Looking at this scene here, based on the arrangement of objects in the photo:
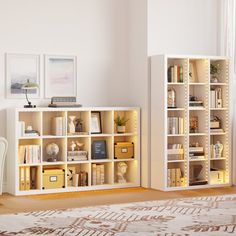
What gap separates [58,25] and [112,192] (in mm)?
2397

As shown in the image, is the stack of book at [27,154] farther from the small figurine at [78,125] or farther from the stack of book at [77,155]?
the small figurine at [78,125]

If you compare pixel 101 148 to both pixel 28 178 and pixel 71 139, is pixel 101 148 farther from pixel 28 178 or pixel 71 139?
pixel 28 178

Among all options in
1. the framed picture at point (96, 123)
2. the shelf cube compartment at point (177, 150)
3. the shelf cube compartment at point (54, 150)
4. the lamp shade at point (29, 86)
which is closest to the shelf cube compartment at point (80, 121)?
the framed picture at point (96, 123)

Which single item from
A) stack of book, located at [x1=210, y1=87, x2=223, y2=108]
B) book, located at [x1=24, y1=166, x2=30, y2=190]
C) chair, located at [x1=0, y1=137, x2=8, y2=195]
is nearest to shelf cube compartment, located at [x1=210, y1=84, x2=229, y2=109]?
stack of book, located at [x1=210, y1=87, x2=223, y2=108]

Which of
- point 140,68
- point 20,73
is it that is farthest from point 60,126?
point 140,68

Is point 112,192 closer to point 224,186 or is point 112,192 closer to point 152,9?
point 224,186

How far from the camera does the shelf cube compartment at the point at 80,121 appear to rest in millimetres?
8250

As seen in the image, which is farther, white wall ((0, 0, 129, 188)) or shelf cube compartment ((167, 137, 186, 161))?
shelf cube compartment ((167, 137, 186, 161))

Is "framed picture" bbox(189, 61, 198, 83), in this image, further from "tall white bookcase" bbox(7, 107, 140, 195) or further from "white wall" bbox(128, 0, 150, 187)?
"tall white bookcase" bbox(7, 107, 140, 195)

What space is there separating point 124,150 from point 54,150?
1.03m

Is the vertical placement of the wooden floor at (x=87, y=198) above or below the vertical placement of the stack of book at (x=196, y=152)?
below

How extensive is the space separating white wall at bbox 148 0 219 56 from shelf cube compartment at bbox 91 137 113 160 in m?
1.35

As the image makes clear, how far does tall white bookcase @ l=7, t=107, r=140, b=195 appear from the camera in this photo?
7816 mm

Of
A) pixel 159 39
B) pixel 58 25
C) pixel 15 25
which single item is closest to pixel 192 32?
pixel 159 39
